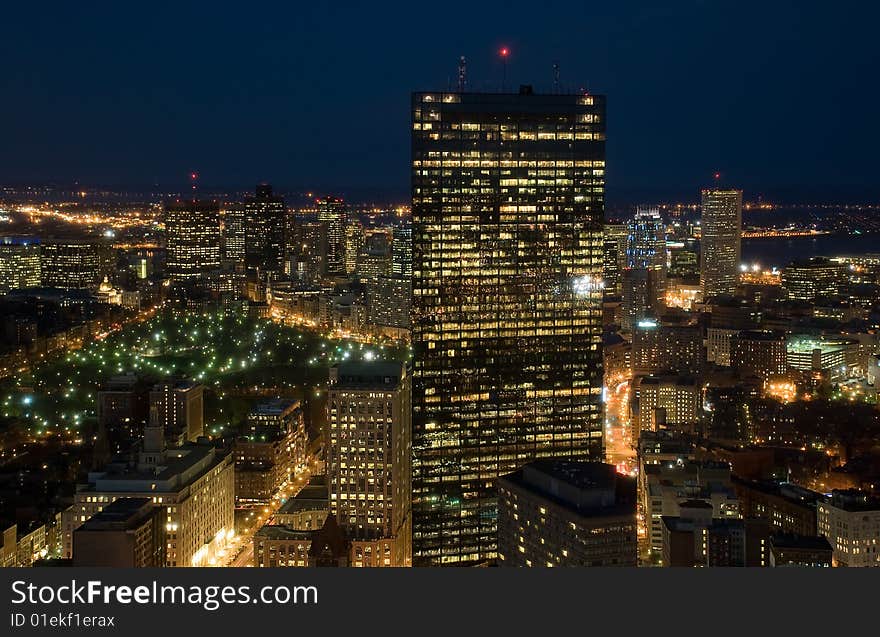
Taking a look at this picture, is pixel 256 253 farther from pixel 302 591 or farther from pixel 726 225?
pixel 302 591

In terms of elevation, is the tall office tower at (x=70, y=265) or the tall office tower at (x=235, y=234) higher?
the tall office tower at (x=235, y=234)

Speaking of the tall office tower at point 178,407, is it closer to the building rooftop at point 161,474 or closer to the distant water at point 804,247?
the building rooftop at point 161,474

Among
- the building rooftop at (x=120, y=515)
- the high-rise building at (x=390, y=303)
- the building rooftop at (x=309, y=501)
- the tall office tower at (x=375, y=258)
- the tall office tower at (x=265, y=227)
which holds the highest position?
the tall office tower at (x=265, y=227)

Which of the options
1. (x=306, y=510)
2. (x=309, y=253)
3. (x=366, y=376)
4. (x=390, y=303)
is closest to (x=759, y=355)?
(x=390, y=303)

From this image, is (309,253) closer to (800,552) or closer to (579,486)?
(800,552)

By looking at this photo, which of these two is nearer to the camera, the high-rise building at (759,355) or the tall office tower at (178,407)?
the tall office tower at (178,407)

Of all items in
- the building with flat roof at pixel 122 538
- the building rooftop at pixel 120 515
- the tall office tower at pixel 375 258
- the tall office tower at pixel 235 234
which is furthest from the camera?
the tall office tower at pixel 235 234

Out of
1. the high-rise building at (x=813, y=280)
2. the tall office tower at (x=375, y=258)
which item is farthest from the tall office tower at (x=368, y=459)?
the high-rise building at (x=813, y=280)
